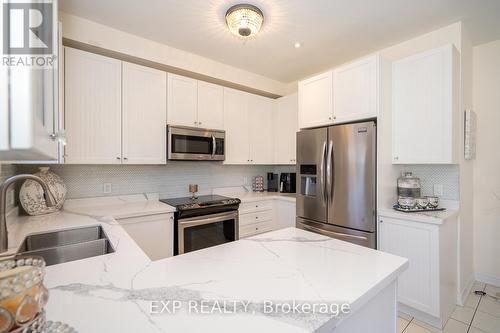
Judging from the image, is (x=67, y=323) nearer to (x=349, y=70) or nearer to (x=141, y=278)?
(x=141, y=278)

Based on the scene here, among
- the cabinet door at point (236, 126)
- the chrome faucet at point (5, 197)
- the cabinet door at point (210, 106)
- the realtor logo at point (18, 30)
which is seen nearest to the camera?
the realtor logo at point (18, 30)

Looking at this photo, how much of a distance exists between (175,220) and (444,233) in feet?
7.77

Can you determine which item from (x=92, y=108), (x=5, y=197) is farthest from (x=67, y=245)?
(x=92, y=108)

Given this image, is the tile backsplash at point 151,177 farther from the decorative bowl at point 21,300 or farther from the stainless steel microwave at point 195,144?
the decorative bowl at point 21,300

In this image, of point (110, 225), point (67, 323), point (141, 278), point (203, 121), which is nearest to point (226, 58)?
point (203, 121)

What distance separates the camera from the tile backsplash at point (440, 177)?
218 cm

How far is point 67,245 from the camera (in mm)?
1255

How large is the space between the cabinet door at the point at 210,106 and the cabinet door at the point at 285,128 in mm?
962

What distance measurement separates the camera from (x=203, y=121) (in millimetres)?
2803

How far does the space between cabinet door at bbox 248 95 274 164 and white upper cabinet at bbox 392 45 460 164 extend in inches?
66.3

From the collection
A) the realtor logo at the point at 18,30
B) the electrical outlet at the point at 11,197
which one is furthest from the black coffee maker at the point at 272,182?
the realtor logo at the point at 18,30

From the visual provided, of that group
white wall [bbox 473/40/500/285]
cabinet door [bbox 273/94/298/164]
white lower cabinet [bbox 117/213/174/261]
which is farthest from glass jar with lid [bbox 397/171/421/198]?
white lower cabinet [bbox 117/213/174/261]

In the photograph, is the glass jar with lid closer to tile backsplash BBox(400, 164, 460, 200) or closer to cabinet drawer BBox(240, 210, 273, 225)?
tile backsplash BBox(400, 164, 460, 200)

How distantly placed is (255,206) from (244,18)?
2.06 meters
